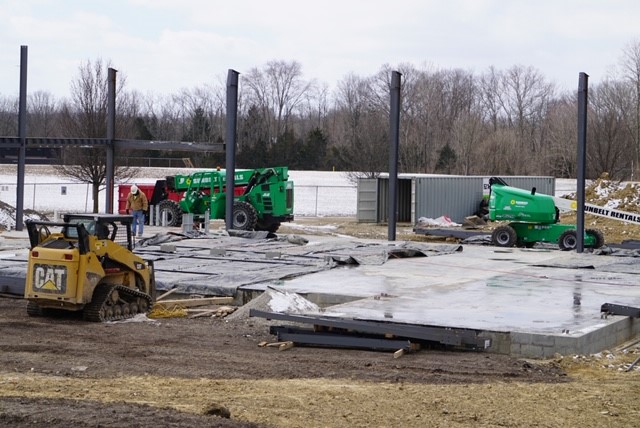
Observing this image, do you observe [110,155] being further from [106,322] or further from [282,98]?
[282,98]

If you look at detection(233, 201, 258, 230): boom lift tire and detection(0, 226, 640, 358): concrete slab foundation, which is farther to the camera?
detection(233, 201, 258, 230): boom lift tire

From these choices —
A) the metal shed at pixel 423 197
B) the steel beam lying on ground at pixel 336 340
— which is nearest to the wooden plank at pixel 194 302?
the steel beam lying on ground at pixel 336 340

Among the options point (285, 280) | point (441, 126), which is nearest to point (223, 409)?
point (285, 280)

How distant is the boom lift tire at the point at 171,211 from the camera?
36281mm

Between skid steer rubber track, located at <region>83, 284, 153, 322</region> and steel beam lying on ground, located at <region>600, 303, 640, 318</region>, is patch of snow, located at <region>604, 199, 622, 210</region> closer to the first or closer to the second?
steel beam lying on ground, located at <region>600, 303, 640, 318</region>

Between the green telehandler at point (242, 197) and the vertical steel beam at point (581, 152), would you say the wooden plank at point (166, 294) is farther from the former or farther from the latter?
the green telehandler at point (242, 197)

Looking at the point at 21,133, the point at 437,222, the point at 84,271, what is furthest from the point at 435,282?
the point at 437,222

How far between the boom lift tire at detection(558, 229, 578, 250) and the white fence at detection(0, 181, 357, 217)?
71.9 feet

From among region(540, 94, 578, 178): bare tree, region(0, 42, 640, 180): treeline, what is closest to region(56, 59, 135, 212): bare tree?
region(0, 42, 640, 180): treeline

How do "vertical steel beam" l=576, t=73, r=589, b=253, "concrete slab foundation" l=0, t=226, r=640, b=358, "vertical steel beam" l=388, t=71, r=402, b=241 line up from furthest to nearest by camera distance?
"vertical steel beam" l=388, t=71, r=402, b=241 < "vertical steel beam" l=576, t=73, r=589, b=253 < "concrete slab foundation" l=0, t=226, r=640, b=358

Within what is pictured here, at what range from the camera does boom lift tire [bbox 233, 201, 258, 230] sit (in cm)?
3491

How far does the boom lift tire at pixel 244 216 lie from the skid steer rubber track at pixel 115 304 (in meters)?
18.2

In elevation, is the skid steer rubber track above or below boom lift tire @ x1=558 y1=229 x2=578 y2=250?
below

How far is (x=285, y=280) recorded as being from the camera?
63.9ft
